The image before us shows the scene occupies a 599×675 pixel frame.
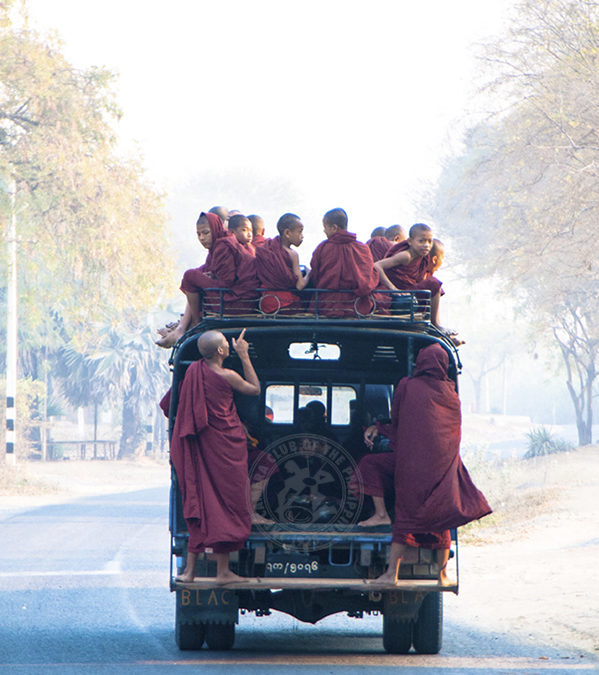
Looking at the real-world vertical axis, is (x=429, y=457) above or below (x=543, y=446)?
above

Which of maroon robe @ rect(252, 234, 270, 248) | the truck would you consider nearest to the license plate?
the truck

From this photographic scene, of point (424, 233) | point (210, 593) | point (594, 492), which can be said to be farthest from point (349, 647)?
point (594, 492)

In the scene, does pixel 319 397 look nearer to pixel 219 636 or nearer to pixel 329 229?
pixel 329 229

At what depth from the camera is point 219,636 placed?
869cm

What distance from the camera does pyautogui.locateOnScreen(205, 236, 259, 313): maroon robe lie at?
829cm

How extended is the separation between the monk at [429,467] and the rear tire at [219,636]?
4.88 feet

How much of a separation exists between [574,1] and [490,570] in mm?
13381

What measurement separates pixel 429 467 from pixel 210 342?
176 cm

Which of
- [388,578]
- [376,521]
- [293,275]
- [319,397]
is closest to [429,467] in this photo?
[376,521]

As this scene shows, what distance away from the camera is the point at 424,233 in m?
8.82

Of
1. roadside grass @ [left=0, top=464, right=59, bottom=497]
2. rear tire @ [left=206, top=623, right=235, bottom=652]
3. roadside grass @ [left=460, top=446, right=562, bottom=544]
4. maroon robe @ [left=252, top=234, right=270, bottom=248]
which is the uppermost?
maroon robe @ [left=252, top=234, right=270, bottom=248]

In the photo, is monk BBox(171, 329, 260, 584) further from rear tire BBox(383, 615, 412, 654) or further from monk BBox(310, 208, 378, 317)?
rear tire BBox(383, 615, 412, 654)

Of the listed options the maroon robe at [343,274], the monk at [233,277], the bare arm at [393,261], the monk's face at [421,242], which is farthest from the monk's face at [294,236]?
the monk's face at [421,242]

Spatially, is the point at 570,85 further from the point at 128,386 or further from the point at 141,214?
the point at 128,386
